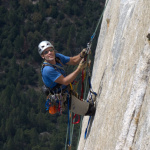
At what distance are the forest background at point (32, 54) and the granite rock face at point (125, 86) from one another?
138 ft

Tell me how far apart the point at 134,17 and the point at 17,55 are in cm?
6274

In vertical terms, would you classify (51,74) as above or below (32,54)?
above

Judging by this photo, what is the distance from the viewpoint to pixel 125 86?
4.26 m

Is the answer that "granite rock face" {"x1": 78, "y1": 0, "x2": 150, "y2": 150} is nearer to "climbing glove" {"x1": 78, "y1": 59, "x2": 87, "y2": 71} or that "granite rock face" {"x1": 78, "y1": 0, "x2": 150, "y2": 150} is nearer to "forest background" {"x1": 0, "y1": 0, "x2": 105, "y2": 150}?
"climbing glove" {"x1": 78, "y1": 59, "x2": 87, "y2": 71}

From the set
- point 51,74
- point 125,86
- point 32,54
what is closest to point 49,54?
point 51,74

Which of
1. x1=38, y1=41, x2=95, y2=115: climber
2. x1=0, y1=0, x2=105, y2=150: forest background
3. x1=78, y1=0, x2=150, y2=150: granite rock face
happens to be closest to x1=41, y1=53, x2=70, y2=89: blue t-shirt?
x1=38, y1=41, x2=95, y2=115: climber

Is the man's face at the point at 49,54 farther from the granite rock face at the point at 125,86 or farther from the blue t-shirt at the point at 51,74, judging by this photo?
the granite rock face at the point at 125,86

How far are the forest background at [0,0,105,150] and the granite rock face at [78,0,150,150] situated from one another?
42.0 m

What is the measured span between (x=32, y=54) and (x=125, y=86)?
6288 cm

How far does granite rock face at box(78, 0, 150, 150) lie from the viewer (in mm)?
3707

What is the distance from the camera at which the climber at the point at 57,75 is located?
5.54m

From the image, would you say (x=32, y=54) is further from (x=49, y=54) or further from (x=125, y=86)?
(x=125, y=86)

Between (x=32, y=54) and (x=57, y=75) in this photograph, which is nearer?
(x=57, y=75)

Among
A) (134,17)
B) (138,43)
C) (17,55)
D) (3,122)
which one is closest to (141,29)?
(138,43)
